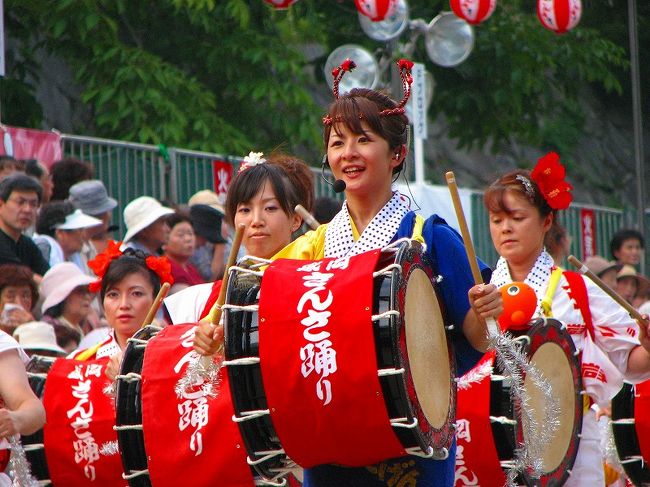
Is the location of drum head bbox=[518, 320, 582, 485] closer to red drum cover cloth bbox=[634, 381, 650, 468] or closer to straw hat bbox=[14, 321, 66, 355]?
red drum cover cloth bbox=[634, 381, 650, 468]

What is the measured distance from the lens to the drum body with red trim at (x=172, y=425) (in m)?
4.21

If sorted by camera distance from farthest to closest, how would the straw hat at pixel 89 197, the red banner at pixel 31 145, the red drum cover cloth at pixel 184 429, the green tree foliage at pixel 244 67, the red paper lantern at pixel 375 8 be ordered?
the green tree foliage at pixel 244 67, the red paper lantern at pixel 375 8, the red banner at pixel 31 145, the straw hat at pixel 89 197, the red drum cover cloth at pixel 184 429

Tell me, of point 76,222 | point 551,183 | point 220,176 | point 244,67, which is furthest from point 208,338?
point 244,67

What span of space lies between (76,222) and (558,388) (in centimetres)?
352

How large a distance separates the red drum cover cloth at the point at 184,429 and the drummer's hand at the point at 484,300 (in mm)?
956

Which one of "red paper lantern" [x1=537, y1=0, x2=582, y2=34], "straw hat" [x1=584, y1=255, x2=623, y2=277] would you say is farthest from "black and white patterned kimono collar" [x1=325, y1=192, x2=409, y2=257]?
"red paper lantern" [x1=537, y1=0, x2=582, y2=34]

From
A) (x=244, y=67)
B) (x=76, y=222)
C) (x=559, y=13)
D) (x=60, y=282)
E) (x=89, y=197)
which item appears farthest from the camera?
(x=244, y=67)

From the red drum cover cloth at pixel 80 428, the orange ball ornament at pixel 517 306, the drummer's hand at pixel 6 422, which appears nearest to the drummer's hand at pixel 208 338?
the drummer's hand at pixel 6 422

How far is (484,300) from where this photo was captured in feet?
11.7

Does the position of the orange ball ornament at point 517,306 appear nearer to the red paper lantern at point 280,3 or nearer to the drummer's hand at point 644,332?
the drummer's hand at point 644,332

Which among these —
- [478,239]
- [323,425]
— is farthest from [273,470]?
[478,239]

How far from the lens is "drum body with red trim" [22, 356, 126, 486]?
15.6 ft

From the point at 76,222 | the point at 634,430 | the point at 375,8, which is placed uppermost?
the point at 375,8

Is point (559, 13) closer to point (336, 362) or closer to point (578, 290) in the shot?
point (578, 290)
